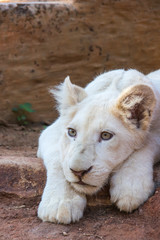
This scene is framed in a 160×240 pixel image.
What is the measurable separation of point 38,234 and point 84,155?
750 mm

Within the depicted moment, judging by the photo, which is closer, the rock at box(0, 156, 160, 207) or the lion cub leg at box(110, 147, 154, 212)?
the lion cub leg at box(110, 147, 154, 212)

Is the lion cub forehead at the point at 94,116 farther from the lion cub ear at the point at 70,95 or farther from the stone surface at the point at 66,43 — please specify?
the stone surface at the point at 66,43

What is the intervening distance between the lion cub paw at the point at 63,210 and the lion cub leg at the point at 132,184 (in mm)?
317

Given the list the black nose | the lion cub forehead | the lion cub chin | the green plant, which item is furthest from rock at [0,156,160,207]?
the green plant

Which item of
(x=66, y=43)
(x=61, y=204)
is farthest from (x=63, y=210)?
(x=66, y=43)

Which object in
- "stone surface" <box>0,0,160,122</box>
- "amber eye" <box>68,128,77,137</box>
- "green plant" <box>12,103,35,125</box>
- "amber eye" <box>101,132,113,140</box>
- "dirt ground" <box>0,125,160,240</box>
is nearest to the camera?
"dirt ground" <box>0,125,160,240</box>

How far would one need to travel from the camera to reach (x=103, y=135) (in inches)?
138

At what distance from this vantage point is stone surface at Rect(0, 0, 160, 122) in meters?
7.41

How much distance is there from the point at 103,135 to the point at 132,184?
0.50 m

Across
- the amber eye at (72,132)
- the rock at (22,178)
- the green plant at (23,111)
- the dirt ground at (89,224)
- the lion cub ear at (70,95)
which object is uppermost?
the lion cub ear at (70,95)

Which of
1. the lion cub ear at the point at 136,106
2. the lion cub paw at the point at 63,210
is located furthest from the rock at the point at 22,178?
the lion cub ear at the point at 136,106

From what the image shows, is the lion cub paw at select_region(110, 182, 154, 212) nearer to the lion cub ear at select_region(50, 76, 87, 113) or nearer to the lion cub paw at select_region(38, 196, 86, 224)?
the lion cub paw at select_region(38, 196, 86, 224)

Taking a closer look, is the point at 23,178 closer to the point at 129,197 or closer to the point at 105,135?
the point at 105,135

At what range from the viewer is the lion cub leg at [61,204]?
3.35m
